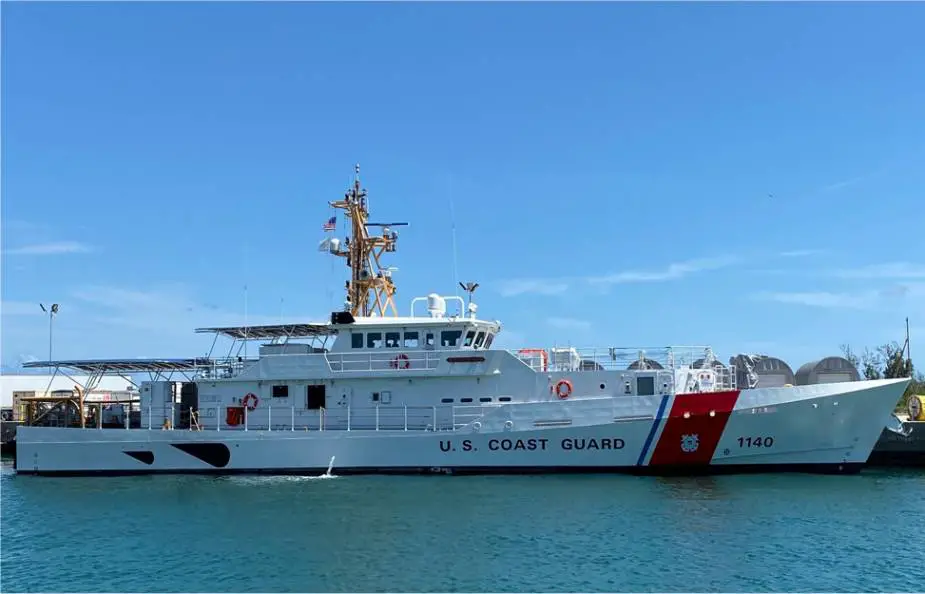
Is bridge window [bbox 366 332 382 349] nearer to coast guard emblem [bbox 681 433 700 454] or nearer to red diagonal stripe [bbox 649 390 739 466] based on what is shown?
red diagonal stripe [bbox 649 390 739 466]

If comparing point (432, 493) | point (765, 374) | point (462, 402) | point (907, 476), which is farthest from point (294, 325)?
point (765, 374)

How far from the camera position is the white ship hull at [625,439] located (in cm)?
1900

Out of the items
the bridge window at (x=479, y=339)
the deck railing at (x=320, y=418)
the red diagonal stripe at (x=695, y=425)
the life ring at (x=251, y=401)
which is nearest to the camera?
the red diagonal stripe at (x=695, y=425)

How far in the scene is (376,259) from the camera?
934 inches

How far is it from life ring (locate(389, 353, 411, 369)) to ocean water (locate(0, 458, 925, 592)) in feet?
9.75

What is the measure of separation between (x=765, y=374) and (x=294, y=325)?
2276cm

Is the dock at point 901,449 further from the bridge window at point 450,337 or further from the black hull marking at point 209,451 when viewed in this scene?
the black hull marking at point 209,451

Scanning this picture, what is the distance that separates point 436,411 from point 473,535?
→ 272 inches

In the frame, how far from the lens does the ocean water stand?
1169cm

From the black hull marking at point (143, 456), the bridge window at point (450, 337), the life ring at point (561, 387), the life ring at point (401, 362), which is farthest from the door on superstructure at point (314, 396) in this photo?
the life ring at point (561, 387)

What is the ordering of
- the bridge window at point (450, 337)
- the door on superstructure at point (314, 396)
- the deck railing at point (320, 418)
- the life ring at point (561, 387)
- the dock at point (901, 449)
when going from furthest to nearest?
the dock at point (901, 449) < the door on superstructure at point (314, 396) < the bridge window at point (450, 337) < the deck railing at point (320, 418) < the life ring at point (561, 387)

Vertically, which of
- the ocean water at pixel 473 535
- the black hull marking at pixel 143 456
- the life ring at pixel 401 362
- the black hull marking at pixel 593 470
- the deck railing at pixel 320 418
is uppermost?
the life ring at pixel 401 362

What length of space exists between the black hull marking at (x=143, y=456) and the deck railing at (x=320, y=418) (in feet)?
2.67

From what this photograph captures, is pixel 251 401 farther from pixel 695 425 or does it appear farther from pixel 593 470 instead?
pixel 695 425
